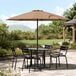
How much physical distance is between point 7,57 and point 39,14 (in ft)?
15.3

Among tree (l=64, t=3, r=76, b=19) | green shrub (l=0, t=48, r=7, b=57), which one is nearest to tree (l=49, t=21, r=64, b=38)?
tree (l=64, t=3, r=76, b=19)

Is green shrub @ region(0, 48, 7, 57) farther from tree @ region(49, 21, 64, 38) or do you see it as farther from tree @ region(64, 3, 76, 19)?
tree @ region(64, 3, 76, 19)

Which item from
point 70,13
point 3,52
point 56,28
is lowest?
point 3,52

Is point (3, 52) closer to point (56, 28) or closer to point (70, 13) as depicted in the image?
point (70, 13)

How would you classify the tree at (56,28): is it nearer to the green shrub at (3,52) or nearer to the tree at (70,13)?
the tree at (70,13)

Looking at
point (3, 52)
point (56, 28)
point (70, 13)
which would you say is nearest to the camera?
point (3, 52)

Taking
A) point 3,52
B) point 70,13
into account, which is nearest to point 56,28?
point 70,13

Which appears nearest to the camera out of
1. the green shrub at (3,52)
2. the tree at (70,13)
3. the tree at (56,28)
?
the green shrub at (3,52)

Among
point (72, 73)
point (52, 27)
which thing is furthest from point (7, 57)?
point (52, 27)

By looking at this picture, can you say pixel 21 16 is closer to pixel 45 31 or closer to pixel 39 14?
pixel 39 14

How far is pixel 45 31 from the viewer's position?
44.8m

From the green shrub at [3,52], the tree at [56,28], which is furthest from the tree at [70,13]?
the green shrub at [3,52]

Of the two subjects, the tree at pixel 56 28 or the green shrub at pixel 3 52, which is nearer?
the green shrub at pixel 3 52

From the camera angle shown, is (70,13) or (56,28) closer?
(70,13)
